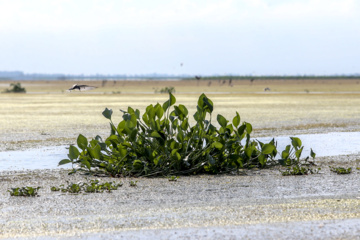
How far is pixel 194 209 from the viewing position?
743 cm

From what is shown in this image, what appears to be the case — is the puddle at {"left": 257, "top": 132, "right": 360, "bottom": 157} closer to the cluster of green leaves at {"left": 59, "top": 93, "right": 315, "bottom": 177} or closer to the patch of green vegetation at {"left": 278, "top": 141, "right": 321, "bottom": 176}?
the patch of green vegetation at {"left": 278, "top": 141, "right": 321, "bottom": 176}

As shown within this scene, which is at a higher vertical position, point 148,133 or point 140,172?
point 148,133

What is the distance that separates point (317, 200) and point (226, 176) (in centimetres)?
268

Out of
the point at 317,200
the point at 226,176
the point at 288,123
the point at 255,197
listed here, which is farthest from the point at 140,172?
the point at 288,123

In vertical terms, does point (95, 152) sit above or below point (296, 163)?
above

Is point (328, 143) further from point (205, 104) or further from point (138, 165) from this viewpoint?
point (138, 165)

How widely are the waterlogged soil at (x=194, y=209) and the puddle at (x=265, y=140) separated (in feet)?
5.38

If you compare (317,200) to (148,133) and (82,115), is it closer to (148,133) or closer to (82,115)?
(148,133)

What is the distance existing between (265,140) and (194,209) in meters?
9.02

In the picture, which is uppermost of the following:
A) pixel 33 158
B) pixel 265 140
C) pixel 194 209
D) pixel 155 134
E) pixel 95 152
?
pixel 155 134

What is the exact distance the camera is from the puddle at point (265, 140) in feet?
39.2

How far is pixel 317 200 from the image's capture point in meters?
7.93

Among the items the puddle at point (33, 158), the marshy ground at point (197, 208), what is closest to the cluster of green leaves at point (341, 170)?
the marshy ground at point (197, 208)

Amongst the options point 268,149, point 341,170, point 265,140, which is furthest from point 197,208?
point 265,140
